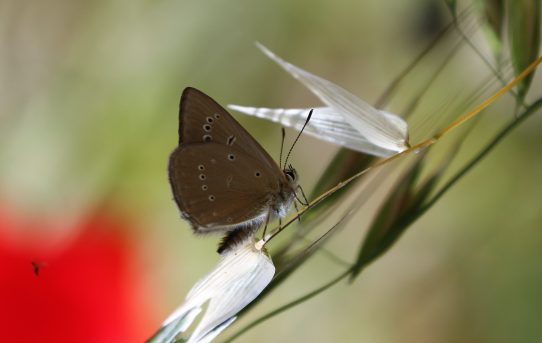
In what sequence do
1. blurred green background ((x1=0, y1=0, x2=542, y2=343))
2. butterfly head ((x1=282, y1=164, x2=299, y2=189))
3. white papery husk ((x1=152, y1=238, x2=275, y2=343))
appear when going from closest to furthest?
white papery husk ((x1=152, y1=238, x2=275, y2=343)) < butterfly head ((x1=282, y1=164, x2=299, y2=189)) < blurred green background ((x1=0, y1=0, x2=542, y2=343))

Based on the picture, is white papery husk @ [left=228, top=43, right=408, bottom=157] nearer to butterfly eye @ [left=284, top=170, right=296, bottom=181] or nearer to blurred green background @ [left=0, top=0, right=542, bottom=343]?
butterfly eye @ [left=284, top=170, right=296, bottom=181]

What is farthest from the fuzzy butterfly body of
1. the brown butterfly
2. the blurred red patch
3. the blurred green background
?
the blurred red patch

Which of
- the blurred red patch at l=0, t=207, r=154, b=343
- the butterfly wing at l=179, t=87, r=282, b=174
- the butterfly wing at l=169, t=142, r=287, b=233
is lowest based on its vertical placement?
the blurred red patch at l=0, t=207, r=154, b=343

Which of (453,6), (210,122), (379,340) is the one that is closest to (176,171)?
(210,122)

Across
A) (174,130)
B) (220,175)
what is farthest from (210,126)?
(174,130)

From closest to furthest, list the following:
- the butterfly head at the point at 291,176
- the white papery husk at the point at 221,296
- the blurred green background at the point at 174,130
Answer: the white papery husk at the point at 221,296
the butterfly head at the point at 291,176
the blurred green background at the point at 174,130

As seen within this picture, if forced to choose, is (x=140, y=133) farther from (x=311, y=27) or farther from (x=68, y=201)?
(x=311, y=27)

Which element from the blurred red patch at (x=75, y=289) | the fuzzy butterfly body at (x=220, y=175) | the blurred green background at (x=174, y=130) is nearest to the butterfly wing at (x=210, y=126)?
the fuzzy butterfly body at (x=220, y=175)

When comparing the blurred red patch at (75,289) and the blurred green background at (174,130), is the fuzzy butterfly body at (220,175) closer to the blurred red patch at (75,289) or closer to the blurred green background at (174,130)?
the blurred green background at (174,130)
